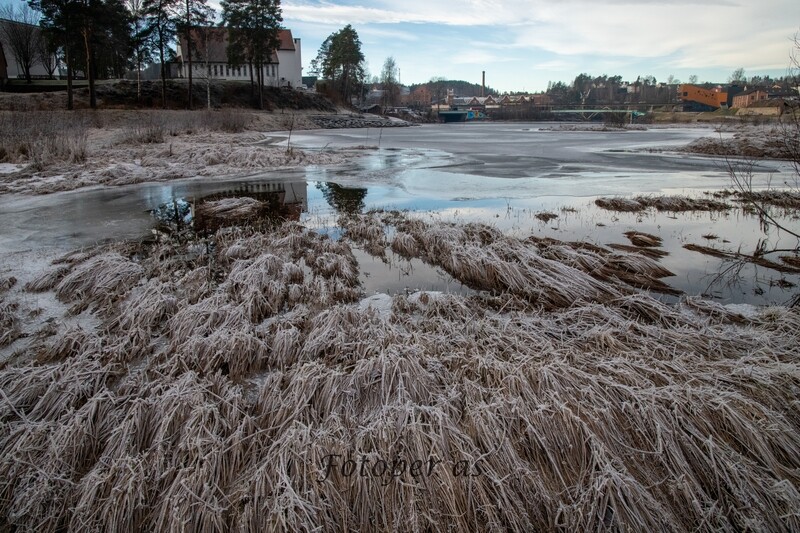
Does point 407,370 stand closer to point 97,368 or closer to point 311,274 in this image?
point 97,368

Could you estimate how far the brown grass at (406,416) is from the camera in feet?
10.5

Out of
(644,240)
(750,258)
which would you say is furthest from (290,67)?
(750,258)

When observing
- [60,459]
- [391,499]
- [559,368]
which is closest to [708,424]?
[559,368]

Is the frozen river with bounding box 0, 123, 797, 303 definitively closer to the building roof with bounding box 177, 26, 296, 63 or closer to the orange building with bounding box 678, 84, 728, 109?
the building roof with bounding box 177, 26, 296, 63

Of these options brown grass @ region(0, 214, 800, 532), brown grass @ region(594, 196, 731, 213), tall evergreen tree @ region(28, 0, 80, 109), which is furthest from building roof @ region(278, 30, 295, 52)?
brown grass @ region(0, 214, 800, 532)

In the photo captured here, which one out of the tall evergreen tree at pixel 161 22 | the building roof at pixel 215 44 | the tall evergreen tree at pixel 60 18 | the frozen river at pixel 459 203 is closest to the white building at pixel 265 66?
the building roof at pixel 215 44

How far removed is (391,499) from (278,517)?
29.5 inches

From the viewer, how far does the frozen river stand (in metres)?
7.77

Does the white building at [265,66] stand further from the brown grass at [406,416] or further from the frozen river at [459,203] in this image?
the brown grass at [406,416]

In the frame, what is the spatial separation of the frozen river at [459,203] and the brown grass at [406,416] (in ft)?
6.48

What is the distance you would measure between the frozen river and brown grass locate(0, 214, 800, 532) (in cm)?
197

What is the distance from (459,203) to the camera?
12.2 meters

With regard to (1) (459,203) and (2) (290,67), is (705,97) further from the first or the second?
(1) (459,203)

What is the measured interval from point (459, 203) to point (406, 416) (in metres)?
9.07
